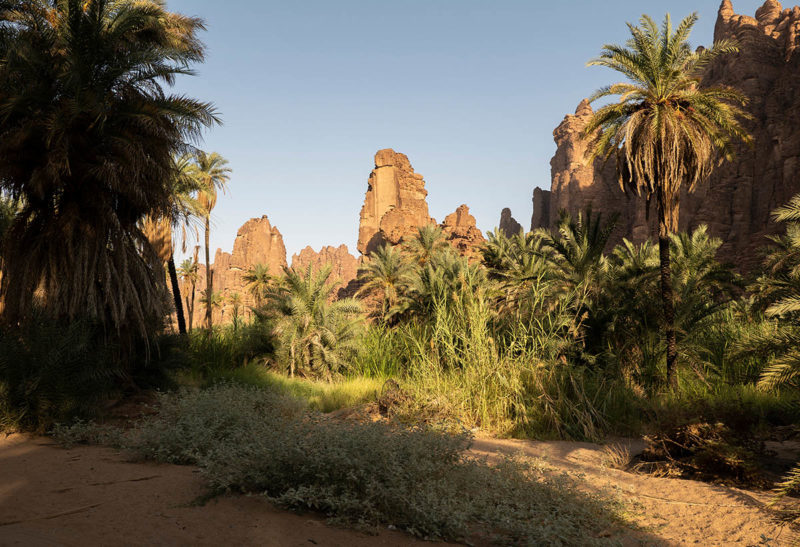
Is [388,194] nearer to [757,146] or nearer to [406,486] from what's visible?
[757,146]

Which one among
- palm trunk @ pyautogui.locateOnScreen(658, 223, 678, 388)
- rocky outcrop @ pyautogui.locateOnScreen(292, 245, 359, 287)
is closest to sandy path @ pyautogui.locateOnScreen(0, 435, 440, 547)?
palm trunk @ pyautogui.locateOnScreen(658, 223, 678, 388)

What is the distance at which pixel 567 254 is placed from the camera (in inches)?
561

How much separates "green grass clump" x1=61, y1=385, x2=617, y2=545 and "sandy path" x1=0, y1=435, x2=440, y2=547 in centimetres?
14

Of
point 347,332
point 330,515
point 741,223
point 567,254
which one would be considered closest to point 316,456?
point 330,515

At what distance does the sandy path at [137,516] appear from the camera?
99.7 inches

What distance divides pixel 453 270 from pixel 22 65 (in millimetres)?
16259

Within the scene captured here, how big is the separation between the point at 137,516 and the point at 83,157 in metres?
8.78

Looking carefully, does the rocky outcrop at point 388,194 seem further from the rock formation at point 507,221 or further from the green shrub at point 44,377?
the green shrub at point 44,377

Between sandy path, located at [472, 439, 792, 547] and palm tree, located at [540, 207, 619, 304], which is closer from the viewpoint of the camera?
sandy path, located at [472, 439, 792, 547]

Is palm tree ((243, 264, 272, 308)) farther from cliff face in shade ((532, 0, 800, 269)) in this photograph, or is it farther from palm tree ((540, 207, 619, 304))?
palm tree ((540, 207, 619, 304))

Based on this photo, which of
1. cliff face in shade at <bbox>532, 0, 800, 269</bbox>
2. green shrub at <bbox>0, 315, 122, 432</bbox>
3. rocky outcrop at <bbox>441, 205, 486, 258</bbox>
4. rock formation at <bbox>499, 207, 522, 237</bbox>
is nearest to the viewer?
green shrub at <bbox>0, 315, 122, 432</bbox>

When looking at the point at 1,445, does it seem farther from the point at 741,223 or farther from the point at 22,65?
the point at 741,223

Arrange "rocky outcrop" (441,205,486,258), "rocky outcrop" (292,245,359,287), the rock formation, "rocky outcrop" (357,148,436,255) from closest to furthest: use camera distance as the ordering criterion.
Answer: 1. "rocky outcrop" (441,205,486,258)
2. "rocky outcrop" (357,148,436,255)
3. the rock formation
4. "rocky outcrop" (292,245,359,287)

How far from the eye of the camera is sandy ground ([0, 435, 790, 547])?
103 inches
